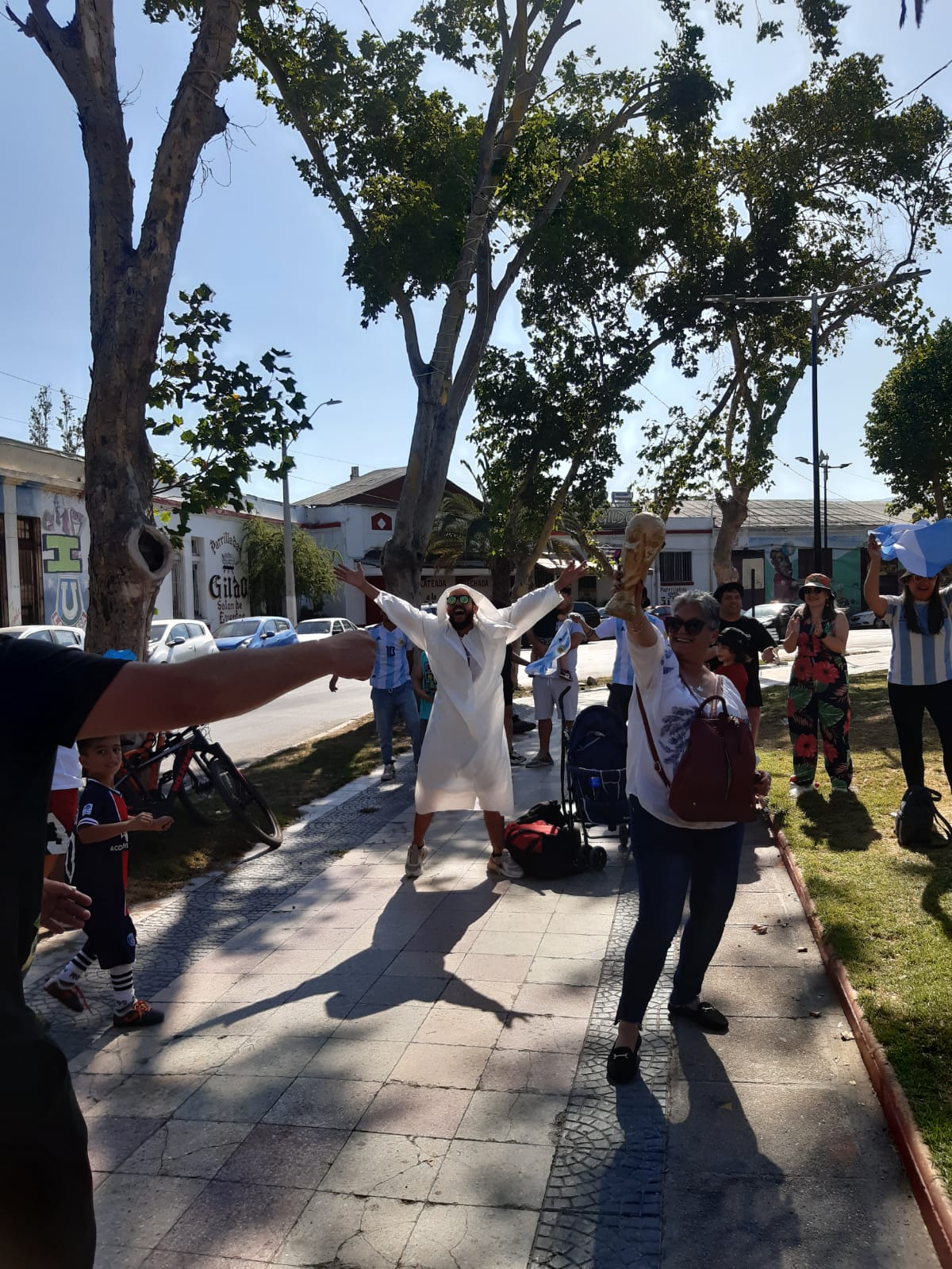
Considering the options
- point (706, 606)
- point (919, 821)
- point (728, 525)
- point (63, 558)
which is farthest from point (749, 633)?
point (63, 558)

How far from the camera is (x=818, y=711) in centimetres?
816

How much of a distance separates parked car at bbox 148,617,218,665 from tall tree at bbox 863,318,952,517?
17186 mm

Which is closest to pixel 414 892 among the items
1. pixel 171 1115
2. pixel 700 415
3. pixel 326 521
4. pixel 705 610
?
pixel 171 1115

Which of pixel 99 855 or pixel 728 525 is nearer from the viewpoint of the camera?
pixel 99 855

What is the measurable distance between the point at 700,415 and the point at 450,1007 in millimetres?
20149

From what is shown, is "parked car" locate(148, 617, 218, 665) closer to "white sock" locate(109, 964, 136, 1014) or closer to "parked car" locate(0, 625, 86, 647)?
"parked car" locate(0, 625, 86, 647)

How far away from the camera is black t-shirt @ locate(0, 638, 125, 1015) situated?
1.72m

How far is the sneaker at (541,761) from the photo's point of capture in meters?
11.1

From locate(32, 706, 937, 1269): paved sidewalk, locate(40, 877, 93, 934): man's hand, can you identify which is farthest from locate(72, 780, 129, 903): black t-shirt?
locate(40, 877, 93, 934): man's hand

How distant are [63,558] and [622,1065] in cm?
2630

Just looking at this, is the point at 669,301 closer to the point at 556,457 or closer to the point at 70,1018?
the point at 556,457

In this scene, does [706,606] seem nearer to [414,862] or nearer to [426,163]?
[414,862]

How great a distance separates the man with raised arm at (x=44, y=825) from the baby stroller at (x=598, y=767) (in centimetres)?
533

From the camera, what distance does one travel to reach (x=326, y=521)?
48.4 m
